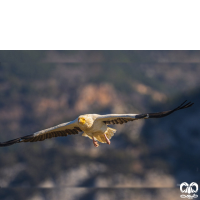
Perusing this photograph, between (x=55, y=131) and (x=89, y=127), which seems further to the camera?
(x=55, y=131)

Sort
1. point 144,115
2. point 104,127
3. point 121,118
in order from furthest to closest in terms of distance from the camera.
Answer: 1. point 104,127
2. point 121,118
3. point 144,115

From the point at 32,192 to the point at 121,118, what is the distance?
10402 millimetres

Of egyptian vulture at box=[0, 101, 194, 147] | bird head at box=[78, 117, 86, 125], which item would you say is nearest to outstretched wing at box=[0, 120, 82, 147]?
egyptian vulture at box=[0, 101, 194, 147]

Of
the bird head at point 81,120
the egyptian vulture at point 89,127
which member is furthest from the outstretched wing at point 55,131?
the bird head at point 81,120

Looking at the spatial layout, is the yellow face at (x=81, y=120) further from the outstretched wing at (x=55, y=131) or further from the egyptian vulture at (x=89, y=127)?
the outstretched wing at (x=55, y=131)

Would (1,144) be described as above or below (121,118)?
below

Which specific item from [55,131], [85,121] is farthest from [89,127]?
[55,131]

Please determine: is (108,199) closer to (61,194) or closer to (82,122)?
(61,194)

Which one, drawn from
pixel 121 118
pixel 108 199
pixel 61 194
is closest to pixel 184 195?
pixel 108 199

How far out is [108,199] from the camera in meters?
14.8

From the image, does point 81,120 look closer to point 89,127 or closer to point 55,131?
point 89,127

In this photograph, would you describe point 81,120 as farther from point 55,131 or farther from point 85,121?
point 55,131

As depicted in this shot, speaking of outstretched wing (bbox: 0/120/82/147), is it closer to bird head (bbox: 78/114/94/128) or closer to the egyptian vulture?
the egyptian vulture

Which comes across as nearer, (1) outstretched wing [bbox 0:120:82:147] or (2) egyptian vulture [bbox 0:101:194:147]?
(2) egyptian vulture [bbox 0:101:194:147]
